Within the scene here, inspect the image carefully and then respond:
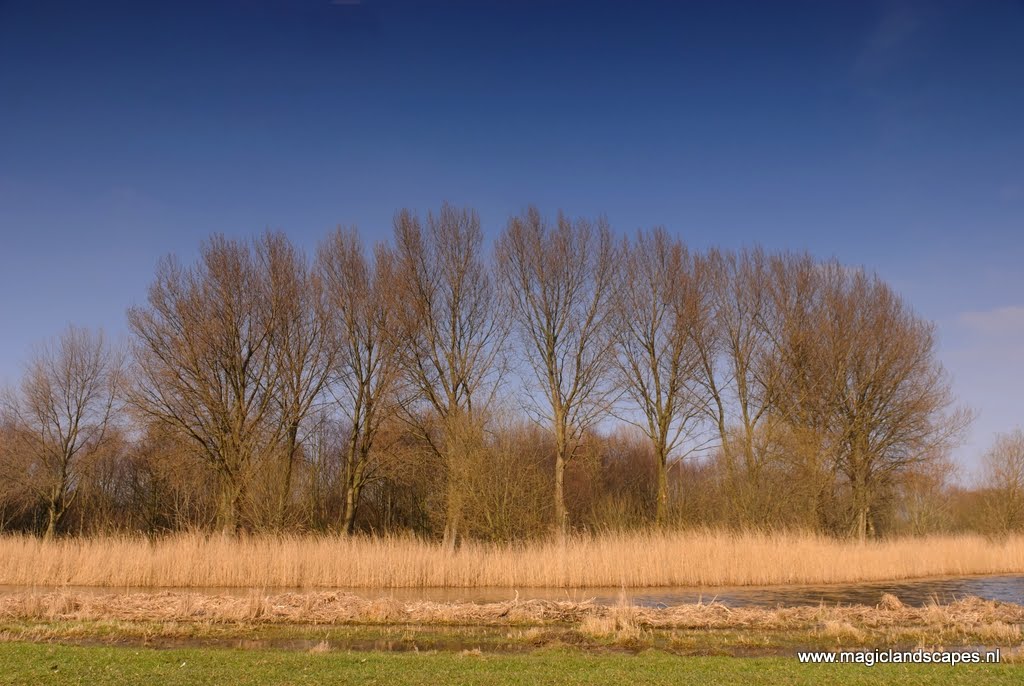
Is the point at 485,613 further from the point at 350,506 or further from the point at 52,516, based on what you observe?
the point at 52,516

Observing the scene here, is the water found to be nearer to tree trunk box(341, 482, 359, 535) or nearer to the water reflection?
the water reflection

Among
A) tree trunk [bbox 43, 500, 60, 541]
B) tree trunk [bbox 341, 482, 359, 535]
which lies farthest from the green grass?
tree trunk [bbox 43, 500, 60, 541]

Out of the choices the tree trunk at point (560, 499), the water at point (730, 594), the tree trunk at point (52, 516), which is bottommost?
the water at point (730, 594)

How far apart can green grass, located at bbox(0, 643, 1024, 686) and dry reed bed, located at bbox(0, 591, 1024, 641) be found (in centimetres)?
285

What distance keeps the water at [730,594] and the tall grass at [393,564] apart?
641mm

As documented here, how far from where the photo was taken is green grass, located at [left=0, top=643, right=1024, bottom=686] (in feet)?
24.9

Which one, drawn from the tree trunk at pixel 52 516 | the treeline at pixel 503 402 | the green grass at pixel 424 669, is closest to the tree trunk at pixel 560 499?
the treeline at pixel 503 402

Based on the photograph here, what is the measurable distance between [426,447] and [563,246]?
9.57 metres

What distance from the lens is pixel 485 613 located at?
1299cm

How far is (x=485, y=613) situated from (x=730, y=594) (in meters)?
7.28

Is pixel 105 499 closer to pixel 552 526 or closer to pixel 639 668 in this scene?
pixel 552 526

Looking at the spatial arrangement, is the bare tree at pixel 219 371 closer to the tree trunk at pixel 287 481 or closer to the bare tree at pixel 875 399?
the tree trunk at pixel 287 481

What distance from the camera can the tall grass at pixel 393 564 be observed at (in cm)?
1888

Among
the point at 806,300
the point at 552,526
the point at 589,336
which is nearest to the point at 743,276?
the point at 806,300
